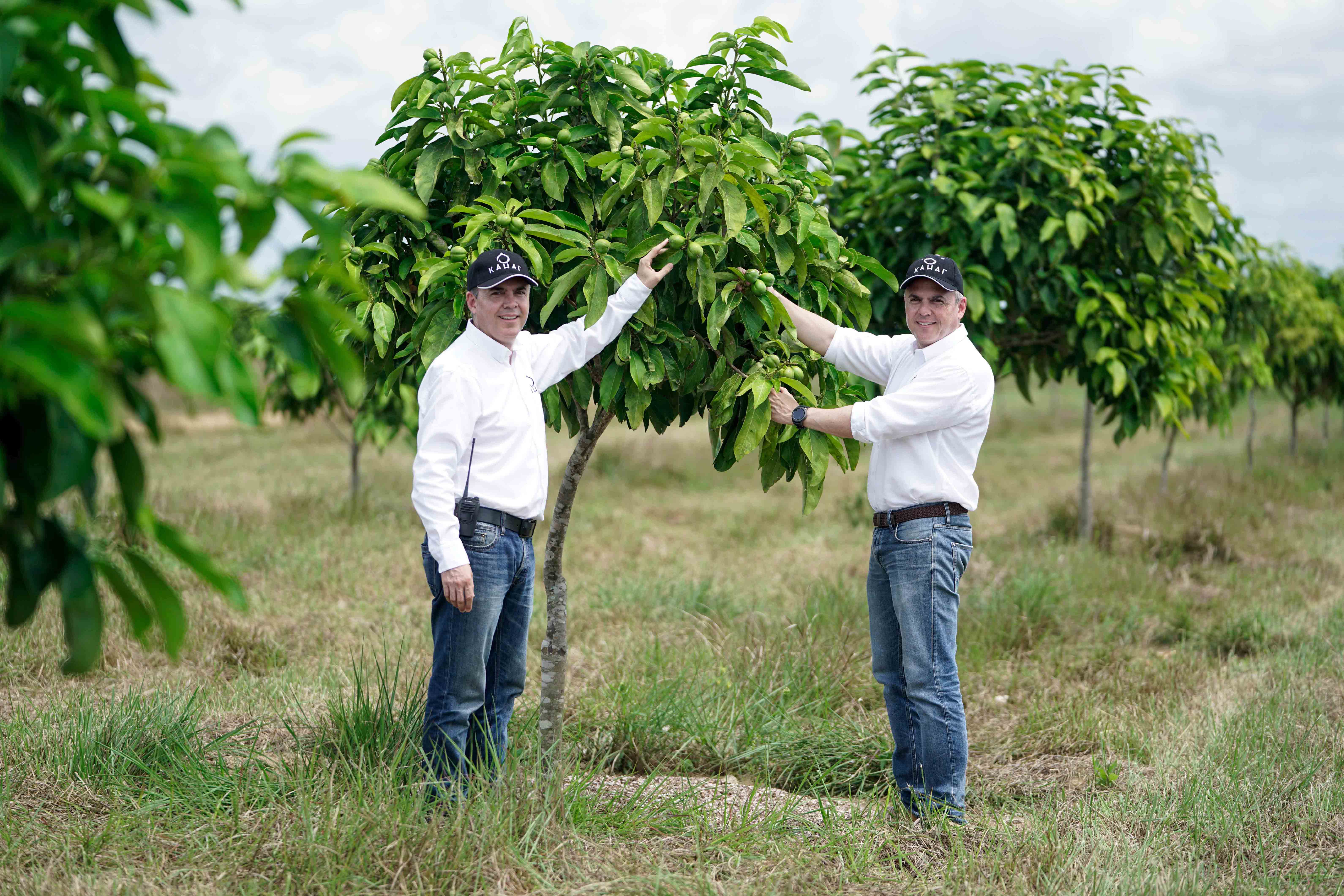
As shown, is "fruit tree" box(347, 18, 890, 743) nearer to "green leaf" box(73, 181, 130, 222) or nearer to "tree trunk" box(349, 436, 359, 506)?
"green leaf" box(73, 181, 130, 222)

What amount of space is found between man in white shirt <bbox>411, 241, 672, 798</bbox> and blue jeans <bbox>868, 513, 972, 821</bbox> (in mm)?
1425

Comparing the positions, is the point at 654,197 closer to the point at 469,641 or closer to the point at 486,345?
the point at 486,345

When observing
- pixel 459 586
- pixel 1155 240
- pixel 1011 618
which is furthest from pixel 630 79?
pixel 1011 618

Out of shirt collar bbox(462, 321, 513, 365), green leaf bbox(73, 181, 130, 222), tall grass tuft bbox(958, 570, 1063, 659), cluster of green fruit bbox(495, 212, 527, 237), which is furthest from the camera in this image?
tall grass tuft bbox(958, 570, 1063, 659)

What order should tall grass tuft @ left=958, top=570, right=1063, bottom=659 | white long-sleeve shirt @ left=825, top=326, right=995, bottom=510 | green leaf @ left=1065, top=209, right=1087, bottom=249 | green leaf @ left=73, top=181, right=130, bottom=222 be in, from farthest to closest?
tall grass tuft @ left=958, top=570, right=1063, bottom=659
green leaf @ left=1065, top=209, right=1087, bottom=249
white long-sleeve shirt @ left=825, top=326, right=995, bottom=510
green leaf @ left=73, top=181, right=130, bottom=222

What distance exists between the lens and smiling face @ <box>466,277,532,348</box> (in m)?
3.66

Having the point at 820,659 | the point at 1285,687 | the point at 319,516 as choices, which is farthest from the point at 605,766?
the point at 319,516

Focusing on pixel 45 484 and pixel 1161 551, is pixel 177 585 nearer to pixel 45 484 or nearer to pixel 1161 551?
pixel 45 484

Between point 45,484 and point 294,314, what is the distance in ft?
1.64

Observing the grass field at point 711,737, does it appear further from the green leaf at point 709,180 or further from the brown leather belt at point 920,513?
the green leaf at point 709,180

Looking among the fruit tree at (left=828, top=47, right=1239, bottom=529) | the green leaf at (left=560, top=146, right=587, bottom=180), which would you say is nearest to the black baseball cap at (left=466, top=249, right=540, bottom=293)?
the green leaf at (left=560, top=146, right=587, bottom=180)

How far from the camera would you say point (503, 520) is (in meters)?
3.67

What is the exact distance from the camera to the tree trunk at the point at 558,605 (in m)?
4.18

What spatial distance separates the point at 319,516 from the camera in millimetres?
10695
